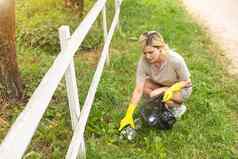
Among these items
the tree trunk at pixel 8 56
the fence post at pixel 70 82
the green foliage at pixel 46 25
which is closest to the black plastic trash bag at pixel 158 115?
the fence post at pixel 70 82

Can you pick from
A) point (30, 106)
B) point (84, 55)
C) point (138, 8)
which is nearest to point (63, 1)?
point (138, 8)

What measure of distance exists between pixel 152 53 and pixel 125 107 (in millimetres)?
1113

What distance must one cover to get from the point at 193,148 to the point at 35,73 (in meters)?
2.24

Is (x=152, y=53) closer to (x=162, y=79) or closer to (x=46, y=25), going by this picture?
(x=162, y=79)

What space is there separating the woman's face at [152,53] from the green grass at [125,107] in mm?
729

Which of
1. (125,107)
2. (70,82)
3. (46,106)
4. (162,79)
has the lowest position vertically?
(125,107)

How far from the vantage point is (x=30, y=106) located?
2354 mm

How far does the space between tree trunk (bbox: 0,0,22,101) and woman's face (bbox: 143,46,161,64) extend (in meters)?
1.33

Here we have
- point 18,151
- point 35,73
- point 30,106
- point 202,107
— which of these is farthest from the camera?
point 35,73

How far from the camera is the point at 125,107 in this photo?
211 inches

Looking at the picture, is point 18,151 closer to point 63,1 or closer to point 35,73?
point 35,73

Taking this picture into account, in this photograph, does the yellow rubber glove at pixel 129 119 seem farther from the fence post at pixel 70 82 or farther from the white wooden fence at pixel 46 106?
the fence post at pixel 70 82

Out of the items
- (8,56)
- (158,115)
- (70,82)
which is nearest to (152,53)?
(158,115)

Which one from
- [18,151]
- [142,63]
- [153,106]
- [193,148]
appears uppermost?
[18,151]
